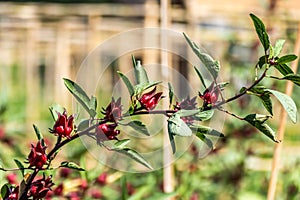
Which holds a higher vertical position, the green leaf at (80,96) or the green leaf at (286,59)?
the green leaf at (286,59)

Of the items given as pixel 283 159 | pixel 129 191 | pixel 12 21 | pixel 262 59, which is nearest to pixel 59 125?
pixel 262 59

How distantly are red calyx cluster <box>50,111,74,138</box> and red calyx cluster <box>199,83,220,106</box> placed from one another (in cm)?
12

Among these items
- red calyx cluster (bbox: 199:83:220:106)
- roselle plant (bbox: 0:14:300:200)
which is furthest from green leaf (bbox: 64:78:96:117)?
red calyx cluster (bbox: 199:83:220:106)

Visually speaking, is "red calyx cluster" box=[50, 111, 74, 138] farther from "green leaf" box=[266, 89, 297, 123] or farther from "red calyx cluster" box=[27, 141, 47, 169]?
"green leaf" box=[266, 89, 297, 123]

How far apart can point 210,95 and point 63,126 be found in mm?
135

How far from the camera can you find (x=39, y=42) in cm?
1073

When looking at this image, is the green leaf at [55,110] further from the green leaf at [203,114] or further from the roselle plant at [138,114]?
the green leaf at [203,114]

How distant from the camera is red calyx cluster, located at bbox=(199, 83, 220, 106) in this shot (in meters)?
0.69

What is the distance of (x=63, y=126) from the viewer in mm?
683

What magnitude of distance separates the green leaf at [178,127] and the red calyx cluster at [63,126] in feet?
0.31

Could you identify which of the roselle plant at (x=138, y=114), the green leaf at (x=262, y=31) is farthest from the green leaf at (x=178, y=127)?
the green leaf at (x=262, y=31)

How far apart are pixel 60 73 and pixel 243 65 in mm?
5679

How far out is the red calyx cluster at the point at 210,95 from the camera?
0.69 metres

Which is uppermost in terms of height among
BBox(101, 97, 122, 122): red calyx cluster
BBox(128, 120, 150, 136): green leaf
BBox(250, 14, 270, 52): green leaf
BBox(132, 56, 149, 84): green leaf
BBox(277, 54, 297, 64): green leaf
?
BBox(250, 14, 270, 52): green leaf
